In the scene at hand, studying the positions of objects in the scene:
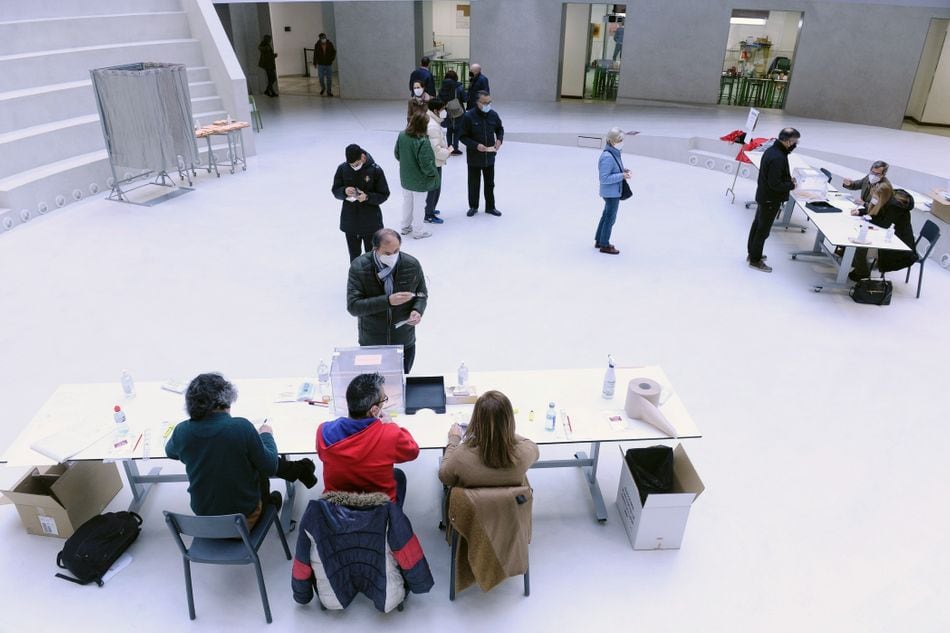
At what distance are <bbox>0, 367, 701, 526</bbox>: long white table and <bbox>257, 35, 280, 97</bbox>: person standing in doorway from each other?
591 inches

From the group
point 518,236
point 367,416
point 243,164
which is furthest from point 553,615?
point 243,164

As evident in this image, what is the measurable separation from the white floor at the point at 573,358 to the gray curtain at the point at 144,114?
2.32 feet

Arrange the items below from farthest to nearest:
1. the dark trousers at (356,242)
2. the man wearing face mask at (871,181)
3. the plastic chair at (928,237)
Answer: the man wearing face mask at (871,181) → the plastic chair at (928,237) → the dark trousers at (356,242)

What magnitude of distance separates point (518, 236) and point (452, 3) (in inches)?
503

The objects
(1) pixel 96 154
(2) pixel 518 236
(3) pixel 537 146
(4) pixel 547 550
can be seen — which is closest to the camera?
(4) pixel 547 550

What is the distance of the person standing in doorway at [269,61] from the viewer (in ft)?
57.0

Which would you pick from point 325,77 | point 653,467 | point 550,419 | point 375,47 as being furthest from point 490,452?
point 325,77

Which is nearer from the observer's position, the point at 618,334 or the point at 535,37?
the point at 618,334

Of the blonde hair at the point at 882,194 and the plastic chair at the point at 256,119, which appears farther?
the plastic chair at the point at 256,119

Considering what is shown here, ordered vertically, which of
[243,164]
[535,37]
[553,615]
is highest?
[535,37]

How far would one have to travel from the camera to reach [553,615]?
3762mm

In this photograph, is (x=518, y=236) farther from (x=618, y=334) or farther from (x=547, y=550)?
(x=547, y=550)

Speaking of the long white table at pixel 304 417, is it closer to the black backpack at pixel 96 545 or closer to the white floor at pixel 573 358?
the black backpack at pixel 96 545

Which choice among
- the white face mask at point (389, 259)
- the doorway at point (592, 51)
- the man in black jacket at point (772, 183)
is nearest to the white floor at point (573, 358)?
the man in black jacket at point (772, 183)
